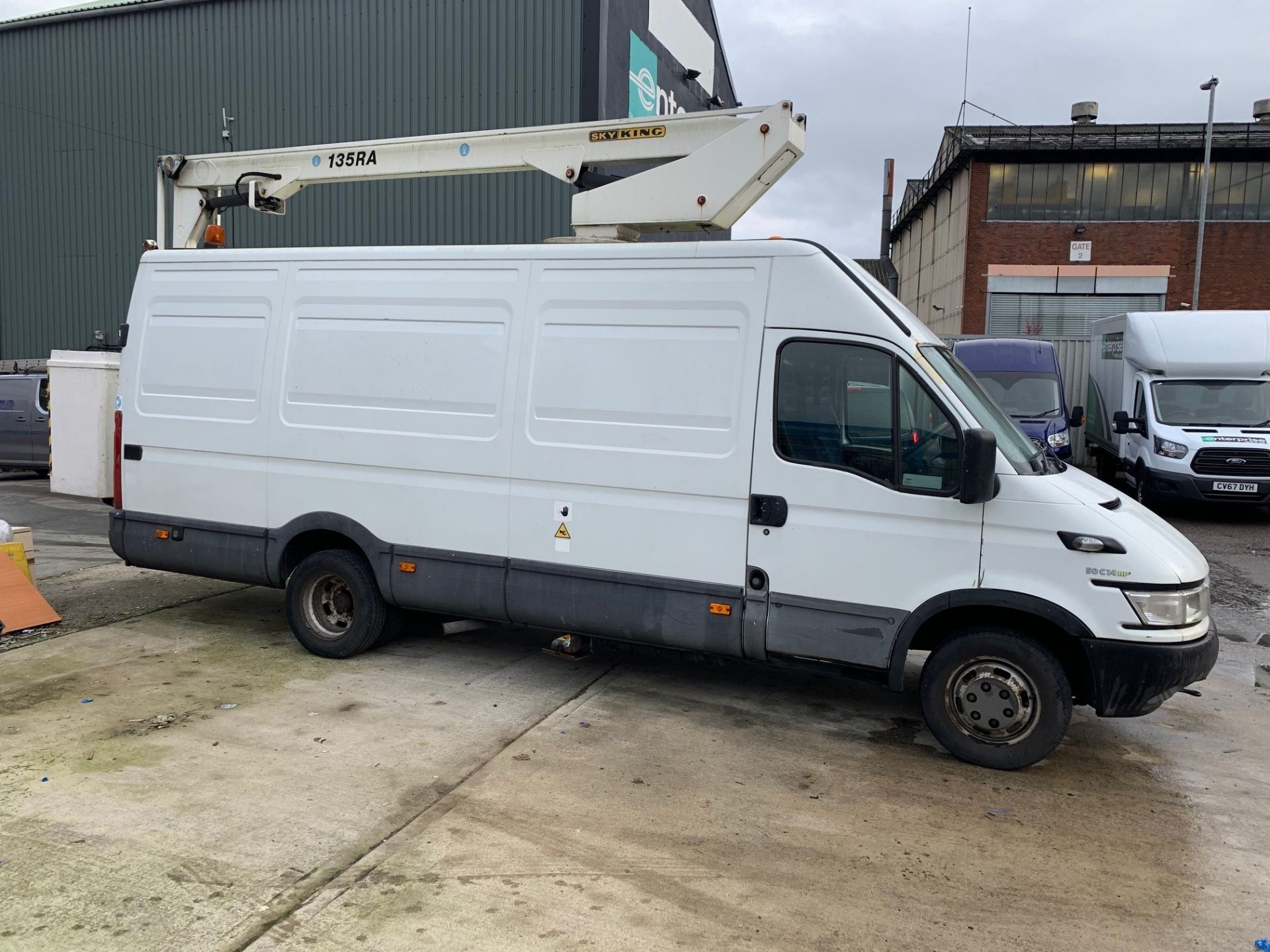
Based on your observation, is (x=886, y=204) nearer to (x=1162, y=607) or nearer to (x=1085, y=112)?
(x=1085, y=112)

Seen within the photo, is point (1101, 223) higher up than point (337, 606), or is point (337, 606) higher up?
point (1101, 223)

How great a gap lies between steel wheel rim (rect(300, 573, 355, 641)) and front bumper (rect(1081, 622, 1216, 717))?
4523mm

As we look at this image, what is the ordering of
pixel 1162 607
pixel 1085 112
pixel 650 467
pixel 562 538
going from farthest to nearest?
1. pixel 1085 112
2. pixel 562 538
3. pixel 650 467
4. pixel 1162 607

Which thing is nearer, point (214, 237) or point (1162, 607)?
point (1162, 607)

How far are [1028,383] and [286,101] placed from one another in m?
13.8

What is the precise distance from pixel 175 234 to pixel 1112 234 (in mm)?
35059

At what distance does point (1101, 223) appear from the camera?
35.5 meters

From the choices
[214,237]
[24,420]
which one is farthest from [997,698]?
[24,420]

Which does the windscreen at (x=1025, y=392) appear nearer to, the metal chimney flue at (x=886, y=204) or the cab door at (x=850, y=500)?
the cab door at (x=850, y=500)

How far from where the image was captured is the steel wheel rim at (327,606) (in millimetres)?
6578

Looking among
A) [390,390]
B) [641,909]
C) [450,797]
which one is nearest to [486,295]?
[390,390]

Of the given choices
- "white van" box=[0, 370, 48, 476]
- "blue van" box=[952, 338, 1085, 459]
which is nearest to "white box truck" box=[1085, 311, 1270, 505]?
"blue van" box=[952, 338, 1085, 459]

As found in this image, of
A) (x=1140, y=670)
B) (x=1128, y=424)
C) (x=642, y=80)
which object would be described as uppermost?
(x=642, y=80)

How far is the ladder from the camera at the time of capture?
5953mm
